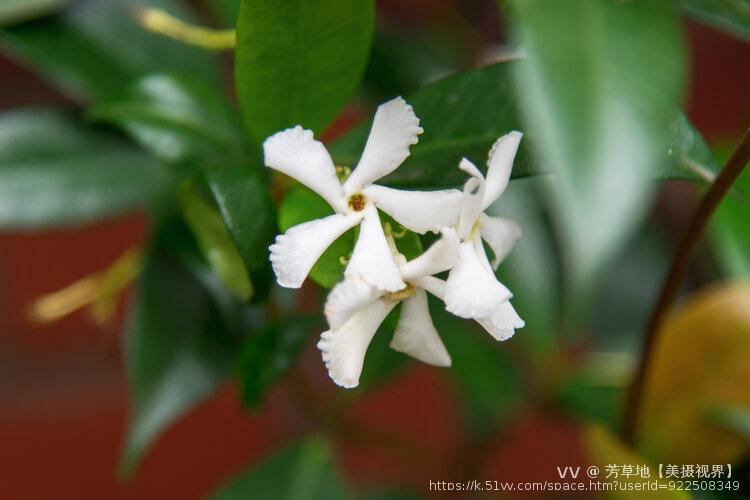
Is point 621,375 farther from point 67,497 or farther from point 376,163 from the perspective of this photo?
point 67,497

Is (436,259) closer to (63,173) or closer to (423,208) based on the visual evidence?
(423,208)

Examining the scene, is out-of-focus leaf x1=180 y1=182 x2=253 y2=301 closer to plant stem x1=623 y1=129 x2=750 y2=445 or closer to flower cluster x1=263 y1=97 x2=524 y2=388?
flower cluster x1=263 y1=97 x2=524 y2=388

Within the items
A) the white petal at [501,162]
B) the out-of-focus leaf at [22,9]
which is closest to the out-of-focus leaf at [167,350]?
the out-of-focus leaf at [22,9]

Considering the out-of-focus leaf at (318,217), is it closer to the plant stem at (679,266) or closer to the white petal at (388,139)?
the white petal at (388,139)

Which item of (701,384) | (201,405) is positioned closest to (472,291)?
(701,384)

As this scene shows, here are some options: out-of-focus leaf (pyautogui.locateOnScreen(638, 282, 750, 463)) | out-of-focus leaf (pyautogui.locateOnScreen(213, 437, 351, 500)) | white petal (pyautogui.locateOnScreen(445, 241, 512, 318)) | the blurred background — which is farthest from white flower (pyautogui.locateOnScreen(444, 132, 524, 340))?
the blurred background
